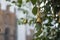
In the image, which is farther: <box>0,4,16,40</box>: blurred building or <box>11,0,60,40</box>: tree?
<box>0,4,16,40</box>: blurred building

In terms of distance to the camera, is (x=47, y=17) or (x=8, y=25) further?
(x=8, y=25)

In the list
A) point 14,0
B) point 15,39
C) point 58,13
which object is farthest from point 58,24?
point 15,39

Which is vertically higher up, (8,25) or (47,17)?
(47,17)

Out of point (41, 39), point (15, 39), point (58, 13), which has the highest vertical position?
point (58, 13)

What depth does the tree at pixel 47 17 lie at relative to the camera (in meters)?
0.73

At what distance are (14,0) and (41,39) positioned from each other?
1.33ft

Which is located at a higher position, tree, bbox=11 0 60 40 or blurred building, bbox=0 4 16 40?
tree, bbox=11 0 60 40

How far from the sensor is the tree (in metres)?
0.73

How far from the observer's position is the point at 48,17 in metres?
0.81

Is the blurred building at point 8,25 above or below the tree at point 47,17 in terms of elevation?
below

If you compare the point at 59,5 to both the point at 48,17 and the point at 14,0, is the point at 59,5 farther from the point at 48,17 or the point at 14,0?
the point at 14,0

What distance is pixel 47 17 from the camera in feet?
2.63

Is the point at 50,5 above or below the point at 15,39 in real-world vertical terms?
above

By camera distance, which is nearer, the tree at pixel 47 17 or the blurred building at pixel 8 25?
the tree at pixel 47 17
